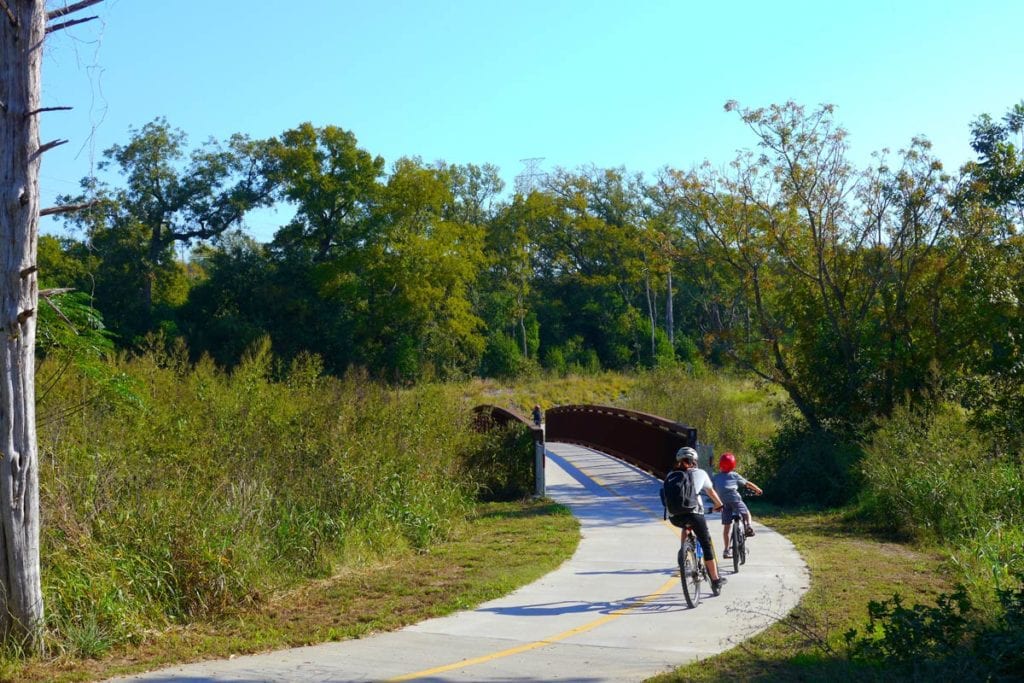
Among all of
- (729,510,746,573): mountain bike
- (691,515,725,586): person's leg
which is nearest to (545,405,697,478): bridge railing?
(729,510,746,573): mountain bike

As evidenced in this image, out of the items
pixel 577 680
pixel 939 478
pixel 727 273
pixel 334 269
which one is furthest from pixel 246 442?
pixel 334 269

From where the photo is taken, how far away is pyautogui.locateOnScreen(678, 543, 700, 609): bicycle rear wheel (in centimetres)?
1037

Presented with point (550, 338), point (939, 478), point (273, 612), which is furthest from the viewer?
point (550, 338)

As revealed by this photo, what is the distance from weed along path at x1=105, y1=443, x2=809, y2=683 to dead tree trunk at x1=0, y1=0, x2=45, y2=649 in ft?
4.28

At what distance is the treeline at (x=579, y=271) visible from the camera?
66.7ft

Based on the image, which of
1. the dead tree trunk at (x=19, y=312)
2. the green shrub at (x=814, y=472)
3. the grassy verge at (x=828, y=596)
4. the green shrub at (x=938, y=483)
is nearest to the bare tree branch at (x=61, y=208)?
the dead tree trunk at (x=19, y=312)

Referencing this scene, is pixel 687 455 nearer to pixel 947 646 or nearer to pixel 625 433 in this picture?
pixel 947 646

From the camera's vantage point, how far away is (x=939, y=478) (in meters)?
14.9

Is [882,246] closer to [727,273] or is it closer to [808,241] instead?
[808,241]

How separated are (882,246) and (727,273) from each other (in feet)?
15.8

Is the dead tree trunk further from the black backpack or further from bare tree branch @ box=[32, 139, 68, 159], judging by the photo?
the black backpack

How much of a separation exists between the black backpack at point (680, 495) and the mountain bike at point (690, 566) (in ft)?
0.75

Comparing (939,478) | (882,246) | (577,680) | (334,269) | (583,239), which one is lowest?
(577,680)

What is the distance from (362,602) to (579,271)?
54.4 metres
